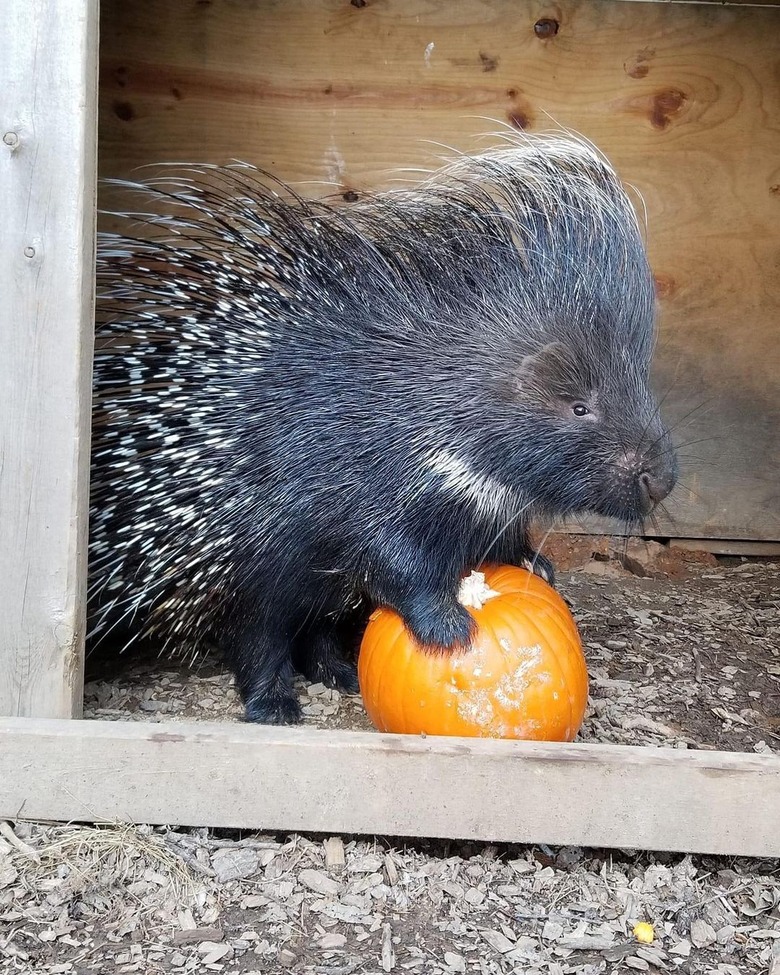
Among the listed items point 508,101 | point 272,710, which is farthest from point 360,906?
point 508,101

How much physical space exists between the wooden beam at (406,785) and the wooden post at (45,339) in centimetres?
18

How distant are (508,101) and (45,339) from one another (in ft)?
7.15

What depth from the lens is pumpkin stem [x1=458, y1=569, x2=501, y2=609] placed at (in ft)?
8.00

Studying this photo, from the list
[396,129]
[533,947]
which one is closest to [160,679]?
[533,947]

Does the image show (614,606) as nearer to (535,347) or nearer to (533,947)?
(535,347)

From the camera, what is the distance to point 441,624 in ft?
7.70

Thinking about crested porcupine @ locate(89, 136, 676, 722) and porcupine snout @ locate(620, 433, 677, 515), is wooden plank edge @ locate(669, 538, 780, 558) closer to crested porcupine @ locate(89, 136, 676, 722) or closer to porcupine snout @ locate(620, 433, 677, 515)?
crested porcupine @ locate(89, 136, 676, 722)

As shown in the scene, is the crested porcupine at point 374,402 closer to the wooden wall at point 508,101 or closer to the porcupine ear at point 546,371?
the porcupine ear at point 546,371

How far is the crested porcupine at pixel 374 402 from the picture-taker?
7.67 feet

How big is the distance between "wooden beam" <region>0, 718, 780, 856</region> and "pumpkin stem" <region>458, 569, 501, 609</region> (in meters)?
0.43

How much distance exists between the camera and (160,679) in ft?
9.97

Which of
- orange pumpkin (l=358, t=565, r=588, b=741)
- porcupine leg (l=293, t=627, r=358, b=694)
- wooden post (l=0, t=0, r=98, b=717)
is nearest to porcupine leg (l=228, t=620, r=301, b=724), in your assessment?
porcupine leg (l=293, t=627, r=358, b=694)

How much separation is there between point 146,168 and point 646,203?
5.94 feet

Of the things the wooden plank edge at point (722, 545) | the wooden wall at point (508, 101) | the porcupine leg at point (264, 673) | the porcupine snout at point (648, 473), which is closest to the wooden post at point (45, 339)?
the porcupine leg at point (264, 673)
